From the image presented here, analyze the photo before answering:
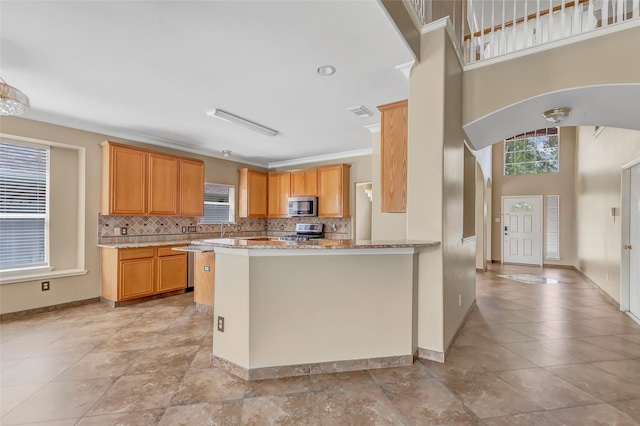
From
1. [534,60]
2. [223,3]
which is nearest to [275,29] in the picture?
[223,3]

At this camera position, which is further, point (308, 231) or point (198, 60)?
point (308, 231)

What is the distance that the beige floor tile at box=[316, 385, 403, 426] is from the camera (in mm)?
1872

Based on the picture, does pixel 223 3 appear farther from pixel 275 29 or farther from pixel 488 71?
pixel 488 71

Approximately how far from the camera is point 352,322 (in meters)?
2.50

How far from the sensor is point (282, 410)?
1.96 metres

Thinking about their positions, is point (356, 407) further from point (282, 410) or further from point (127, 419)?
point (127, 419)

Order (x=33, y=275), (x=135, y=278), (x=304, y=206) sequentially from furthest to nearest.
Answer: (x=304, y=206), (x=135, y=278), (x=33, y=275)

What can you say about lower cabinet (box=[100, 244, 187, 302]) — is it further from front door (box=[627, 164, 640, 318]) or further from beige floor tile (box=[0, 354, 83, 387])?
front door (box=[627, 164, 640, 318])

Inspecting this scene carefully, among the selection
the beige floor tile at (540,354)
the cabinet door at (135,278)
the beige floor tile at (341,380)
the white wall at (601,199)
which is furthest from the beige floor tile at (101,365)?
the white wall at (601,199)

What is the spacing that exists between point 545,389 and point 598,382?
474 millimetres

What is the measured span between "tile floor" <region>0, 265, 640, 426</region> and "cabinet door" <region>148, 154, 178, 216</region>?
197cm

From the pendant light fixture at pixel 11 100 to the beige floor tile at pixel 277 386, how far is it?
296 centimetres

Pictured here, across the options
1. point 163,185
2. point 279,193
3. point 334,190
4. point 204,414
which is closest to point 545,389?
point 204,414

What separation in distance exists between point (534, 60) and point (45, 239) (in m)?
6.05
